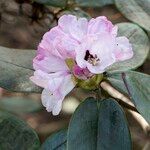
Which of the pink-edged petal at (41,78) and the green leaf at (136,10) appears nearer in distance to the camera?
the pink-edged petal at (41,78)

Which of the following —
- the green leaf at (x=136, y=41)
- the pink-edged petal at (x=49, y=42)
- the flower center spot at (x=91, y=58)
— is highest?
the flower center spot at (x=91, y=58)

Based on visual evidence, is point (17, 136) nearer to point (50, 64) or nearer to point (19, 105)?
point (50, 64)

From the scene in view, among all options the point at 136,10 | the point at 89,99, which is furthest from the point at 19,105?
the point at 89,99

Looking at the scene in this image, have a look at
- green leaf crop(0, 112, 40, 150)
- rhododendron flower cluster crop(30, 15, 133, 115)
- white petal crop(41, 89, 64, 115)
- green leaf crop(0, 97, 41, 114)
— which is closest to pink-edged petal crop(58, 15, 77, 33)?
rhododendron flower cluster crop(30, 15, 133, 115)

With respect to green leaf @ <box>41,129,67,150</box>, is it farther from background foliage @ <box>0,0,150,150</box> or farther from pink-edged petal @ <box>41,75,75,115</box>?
pink-edged petal @ <box>41,75,75,115</box>

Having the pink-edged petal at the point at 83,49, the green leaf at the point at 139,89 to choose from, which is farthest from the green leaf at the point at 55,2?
the pink-edged petal at the point at 83,49

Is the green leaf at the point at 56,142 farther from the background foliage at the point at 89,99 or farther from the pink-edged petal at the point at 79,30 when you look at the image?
the pink-edged petal at the point at 79,30
